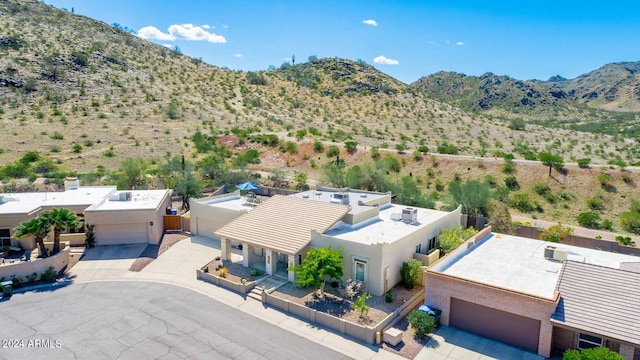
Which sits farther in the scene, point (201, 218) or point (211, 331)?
point (201, 218)

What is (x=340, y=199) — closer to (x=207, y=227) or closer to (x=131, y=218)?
(x=207, y=227)

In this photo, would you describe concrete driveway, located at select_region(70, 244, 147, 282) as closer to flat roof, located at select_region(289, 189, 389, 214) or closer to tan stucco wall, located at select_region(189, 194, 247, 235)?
tan stucco wall, located at select_region(189, 194, 247, 235)

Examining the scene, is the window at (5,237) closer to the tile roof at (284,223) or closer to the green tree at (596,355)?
the tile roof at (284,223)

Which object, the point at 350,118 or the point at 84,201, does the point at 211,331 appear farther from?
the point at 350,118

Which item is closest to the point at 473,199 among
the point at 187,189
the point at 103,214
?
the point at 187,189

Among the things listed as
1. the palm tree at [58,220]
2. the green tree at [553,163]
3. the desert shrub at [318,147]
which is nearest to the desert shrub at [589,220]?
the green tree at [553,163]

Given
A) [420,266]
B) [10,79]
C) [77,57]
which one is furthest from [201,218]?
[77,57]

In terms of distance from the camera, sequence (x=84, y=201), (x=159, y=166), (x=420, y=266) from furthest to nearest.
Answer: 1. (x=159, y=166)
2. (x=84, y=201)
3. (x=420, y=266)
